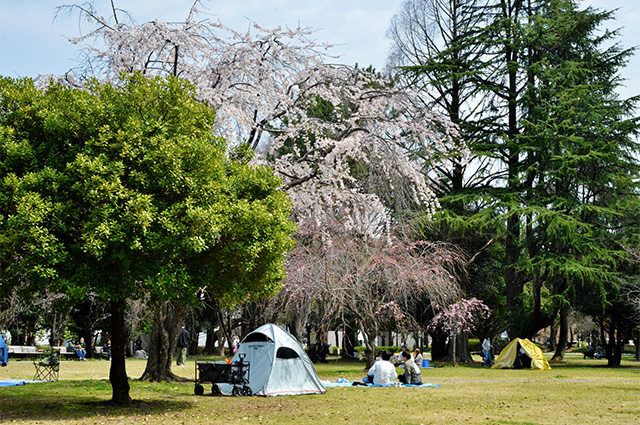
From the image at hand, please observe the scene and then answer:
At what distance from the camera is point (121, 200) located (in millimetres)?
10242

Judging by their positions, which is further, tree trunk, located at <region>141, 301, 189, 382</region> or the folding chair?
the folding chair

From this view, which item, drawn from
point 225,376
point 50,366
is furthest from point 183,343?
point 225,376

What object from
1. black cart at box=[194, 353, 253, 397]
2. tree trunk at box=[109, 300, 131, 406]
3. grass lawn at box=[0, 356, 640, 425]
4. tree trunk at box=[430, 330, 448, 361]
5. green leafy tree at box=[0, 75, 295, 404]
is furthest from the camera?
tree trunk at box=[430, 330, 448, 361]

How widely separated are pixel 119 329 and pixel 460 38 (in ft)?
85.5

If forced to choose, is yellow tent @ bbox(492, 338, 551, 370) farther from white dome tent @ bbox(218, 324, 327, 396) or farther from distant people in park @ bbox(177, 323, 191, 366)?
white dome tent @ bbox(218, 324, 327, 396)

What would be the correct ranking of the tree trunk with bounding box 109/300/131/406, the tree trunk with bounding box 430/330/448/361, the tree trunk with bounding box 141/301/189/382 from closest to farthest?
the tree trunk with bounding box 109/300/131/406 → the tree trunk with bounding box 141/301/189/382 → the tree trunk with bounding box 430/330/448/361

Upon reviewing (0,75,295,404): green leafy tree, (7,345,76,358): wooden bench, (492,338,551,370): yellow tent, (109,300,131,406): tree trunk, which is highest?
(0,75,295,404): green leafy tree

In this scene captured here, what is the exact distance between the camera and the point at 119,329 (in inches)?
481

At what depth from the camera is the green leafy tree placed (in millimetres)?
9984

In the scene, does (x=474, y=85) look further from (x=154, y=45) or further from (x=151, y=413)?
(x=151, y=413)

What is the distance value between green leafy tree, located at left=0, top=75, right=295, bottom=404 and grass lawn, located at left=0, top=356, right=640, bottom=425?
1.99 m

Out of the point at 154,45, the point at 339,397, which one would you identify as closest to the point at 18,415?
Answer: the point at 339,397

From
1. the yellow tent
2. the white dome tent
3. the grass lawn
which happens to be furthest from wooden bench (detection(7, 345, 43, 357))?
the yellow tent

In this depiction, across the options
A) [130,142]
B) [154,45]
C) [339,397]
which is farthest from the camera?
[154,45]
